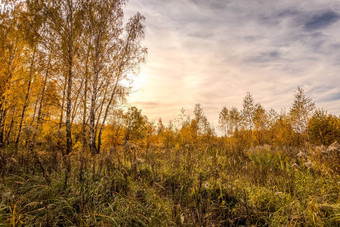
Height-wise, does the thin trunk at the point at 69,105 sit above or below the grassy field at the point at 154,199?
above

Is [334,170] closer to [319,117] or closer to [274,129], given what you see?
[319,117]

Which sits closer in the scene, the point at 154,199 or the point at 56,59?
the point at 154,199

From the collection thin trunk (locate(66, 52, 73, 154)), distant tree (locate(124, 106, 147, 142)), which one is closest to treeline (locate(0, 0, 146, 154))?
thin trunk (locate(66, 52, 73, 154))

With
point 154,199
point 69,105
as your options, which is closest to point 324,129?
point 154,199

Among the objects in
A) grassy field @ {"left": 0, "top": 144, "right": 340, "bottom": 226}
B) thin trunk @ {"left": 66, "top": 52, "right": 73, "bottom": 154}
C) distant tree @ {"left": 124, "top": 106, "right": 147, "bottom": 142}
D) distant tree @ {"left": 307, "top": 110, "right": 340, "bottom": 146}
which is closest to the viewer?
grassy field @ {"left": 0, "top": 144, "right": 340, "bottom": 226}

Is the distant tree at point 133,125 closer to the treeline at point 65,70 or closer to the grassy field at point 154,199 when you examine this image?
the treeline at point 65,70

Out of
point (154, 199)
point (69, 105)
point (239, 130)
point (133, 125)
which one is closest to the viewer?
point (154, 199)

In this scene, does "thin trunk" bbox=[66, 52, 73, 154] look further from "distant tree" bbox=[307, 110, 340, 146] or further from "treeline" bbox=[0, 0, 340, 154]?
"distant tree" bbox=[307, 110, 340, 146]

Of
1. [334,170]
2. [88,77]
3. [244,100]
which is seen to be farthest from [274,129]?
[88,77]

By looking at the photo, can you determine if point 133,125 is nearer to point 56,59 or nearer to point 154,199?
point 56,59

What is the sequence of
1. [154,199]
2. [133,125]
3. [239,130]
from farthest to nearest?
1. [239,130]
2. [133,125]
3. [154,199]

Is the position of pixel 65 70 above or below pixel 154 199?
above

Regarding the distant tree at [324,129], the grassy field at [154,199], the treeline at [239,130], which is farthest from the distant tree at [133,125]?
the distant tree at [324,129]

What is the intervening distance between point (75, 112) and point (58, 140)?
4.09 m
